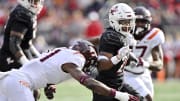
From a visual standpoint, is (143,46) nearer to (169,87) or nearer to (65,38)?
(169,87)

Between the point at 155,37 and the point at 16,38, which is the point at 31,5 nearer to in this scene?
the point at 16,38

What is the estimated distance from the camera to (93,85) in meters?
6.50

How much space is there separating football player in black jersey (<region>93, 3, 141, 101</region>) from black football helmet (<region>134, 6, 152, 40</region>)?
4.13 ft

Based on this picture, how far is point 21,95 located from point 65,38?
33.8ft

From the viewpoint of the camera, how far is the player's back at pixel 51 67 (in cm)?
660

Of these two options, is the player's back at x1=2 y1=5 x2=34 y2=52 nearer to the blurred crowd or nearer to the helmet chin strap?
the helmet chin strap

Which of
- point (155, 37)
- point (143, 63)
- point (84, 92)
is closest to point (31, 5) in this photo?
point (143, 63)

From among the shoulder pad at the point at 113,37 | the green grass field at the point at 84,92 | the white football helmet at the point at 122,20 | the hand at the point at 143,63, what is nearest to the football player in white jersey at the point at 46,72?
the shoulder pad at the point at 113,37

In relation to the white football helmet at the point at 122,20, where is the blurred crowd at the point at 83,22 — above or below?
below

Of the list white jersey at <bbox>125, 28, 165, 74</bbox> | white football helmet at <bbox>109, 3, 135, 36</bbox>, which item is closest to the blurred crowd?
white jersey at <bbox>125, 28, 165, 74</bbox>

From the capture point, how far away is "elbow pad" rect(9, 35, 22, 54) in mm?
8266

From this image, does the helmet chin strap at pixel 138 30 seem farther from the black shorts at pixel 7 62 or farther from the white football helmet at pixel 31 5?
the black shorts at pixel 7 62

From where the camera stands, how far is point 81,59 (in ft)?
21.6

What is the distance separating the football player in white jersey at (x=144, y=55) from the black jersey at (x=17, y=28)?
1.34 metres
